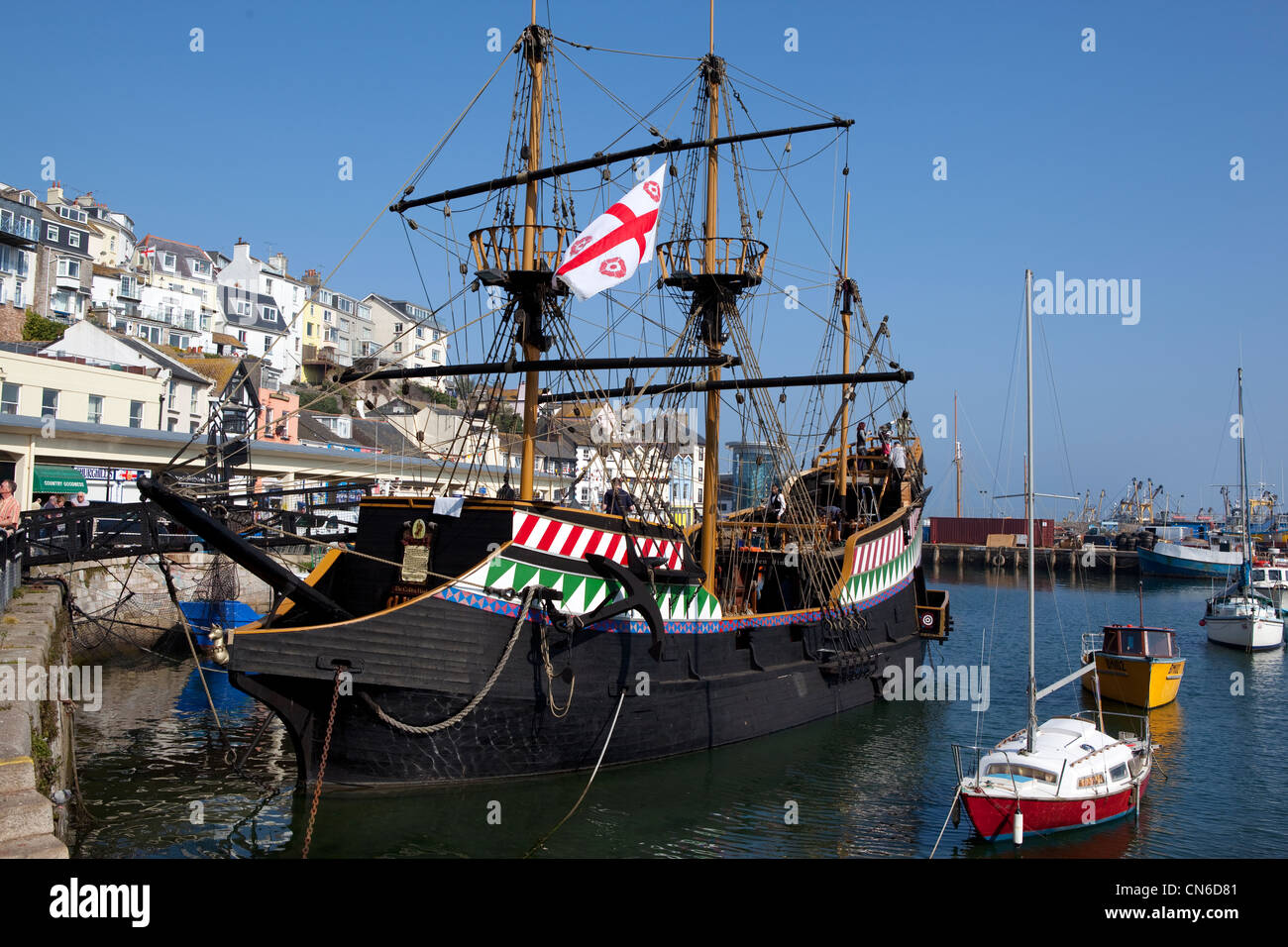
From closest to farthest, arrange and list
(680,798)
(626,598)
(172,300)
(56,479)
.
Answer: (626,598) → (680,798) → (56,479) → (172,300)

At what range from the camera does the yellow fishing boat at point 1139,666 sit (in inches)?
1014

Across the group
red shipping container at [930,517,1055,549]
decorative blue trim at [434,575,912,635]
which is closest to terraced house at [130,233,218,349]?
decorative blue trim at [434,575,912,635]

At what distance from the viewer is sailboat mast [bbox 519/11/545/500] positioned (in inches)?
688

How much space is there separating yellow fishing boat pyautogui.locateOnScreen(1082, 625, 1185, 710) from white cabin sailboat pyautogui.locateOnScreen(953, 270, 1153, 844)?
33.5ft

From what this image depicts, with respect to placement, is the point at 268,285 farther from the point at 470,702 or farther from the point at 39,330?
the point at 470,702

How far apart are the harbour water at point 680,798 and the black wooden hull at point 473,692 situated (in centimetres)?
44

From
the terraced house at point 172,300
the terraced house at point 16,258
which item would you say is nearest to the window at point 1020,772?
the terraced house at point 16,258

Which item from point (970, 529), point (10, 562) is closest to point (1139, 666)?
point (10, 562)

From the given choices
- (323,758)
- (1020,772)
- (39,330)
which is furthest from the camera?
(39,330)

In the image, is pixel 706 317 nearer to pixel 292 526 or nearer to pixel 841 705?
pixel 841 705

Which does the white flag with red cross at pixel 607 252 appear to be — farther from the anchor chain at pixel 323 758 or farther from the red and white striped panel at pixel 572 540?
the anchor chain at pixel 323 758

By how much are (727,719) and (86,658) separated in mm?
17942

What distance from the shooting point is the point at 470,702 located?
1457 centimetres

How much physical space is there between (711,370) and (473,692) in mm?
10640
